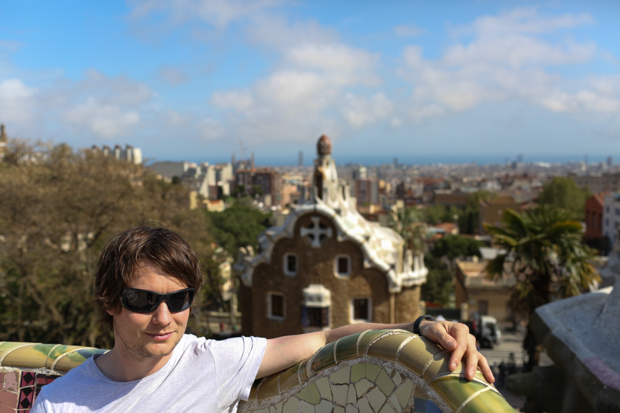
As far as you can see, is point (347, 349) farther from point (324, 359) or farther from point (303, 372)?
point (303, 372)

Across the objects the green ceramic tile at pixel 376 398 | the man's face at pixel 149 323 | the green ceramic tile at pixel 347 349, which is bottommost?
the green ceramic tile at pixel 376 398

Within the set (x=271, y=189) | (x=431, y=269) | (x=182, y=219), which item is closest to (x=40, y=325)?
(x=182, y=219)

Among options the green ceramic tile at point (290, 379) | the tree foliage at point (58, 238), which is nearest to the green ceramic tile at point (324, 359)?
the green ceramic tile at point (290, 379)

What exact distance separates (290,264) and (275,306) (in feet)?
5.56

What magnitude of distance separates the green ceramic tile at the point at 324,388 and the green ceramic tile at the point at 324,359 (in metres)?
0.07

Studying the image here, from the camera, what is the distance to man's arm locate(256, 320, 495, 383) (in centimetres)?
246

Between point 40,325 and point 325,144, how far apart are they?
1152cm

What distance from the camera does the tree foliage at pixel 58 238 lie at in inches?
603

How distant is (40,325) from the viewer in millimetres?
16688

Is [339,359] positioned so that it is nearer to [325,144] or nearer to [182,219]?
[325,144]

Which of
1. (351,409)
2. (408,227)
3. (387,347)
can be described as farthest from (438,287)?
(387,347)

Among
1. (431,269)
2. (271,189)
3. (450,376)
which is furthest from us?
(271,189)

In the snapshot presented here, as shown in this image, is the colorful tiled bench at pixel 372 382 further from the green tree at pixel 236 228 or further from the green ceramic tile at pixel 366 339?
the green tree at pixel 236 228

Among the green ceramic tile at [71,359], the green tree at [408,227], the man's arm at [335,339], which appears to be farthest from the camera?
the green tree at [408,227]
